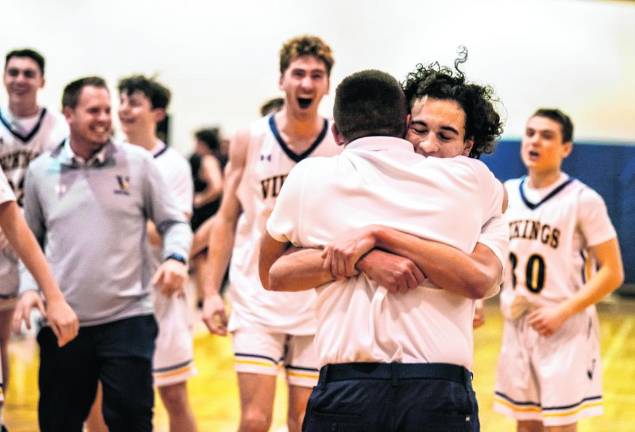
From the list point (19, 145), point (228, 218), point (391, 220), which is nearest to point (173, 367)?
point (228, 218)

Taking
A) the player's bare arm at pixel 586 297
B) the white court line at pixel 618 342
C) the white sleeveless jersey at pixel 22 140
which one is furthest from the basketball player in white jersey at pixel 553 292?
the white court line at pixel 618 342

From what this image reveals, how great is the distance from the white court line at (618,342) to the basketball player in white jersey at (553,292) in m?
4.57

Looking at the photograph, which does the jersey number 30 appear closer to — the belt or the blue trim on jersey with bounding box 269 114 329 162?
the blue trim on jersey with bounding box 269 114 329 162

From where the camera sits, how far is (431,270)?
314cm

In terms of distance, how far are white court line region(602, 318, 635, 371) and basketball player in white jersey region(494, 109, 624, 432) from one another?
4.57m

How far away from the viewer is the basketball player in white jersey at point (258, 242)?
17.5ft

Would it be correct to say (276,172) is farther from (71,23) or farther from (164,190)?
(71,23)

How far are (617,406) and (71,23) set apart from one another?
9168 mm

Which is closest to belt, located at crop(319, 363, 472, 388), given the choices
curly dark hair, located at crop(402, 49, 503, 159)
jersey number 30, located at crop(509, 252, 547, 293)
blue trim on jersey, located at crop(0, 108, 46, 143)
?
curly dark hair, located at crop(402, 49, 503, 159)

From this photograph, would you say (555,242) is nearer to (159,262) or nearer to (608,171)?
(159,262)

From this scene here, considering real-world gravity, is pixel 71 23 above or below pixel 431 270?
above

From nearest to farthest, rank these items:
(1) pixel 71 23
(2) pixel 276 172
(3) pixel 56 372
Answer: (3) pixel 56 372
(2) pixel 276 172
(1) pixel 71 23

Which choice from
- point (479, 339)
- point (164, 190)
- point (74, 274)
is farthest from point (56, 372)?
point (479, 339)

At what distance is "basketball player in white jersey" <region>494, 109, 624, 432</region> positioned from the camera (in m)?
5.80
